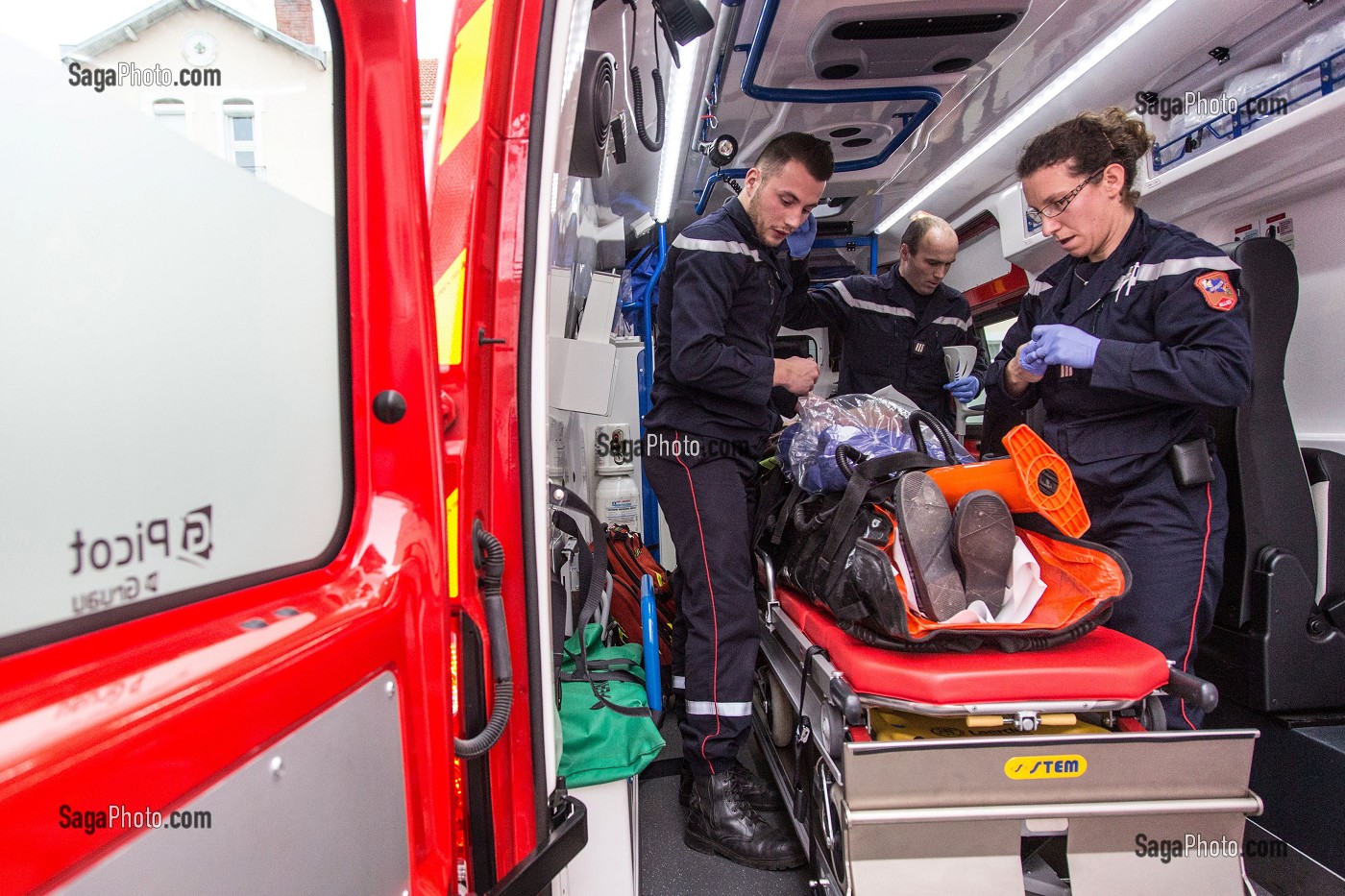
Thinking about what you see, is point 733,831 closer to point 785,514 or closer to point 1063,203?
point 785,514

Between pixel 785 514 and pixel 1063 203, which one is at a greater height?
pixel 1063 203

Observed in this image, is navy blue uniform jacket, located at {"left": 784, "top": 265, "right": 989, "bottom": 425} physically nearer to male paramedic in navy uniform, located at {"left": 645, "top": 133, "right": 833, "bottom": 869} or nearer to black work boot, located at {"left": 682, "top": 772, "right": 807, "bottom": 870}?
male paramedic in navy uniform, located at {"left": 645, "top": 133, "right": 833, "bottom": 869}

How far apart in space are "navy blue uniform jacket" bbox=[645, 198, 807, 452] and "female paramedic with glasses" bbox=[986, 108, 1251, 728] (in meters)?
0.85

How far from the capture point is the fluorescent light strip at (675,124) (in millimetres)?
2945

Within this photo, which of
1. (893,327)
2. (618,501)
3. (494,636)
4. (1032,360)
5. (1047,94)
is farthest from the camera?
(618,501)

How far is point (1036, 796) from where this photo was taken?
1518 millimetres

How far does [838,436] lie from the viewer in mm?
2488

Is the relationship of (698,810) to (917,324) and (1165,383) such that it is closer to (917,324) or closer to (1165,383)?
(1165,383)

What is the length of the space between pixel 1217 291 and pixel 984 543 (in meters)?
0.97

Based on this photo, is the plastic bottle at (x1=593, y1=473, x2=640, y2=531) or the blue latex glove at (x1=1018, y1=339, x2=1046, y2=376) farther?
the plastic bottle at (x1=593, y1=473, x2=640, y2=531)

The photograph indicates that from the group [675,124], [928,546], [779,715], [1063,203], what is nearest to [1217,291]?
[1063,203]

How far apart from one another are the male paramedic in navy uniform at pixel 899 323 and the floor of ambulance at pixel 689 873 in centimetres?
226

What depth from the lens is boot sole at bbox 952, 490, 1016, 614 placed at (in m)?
1.77

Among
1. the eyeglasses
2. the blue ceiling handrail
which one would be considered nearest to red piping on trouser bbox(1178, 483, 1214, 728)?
the eyeglasses
